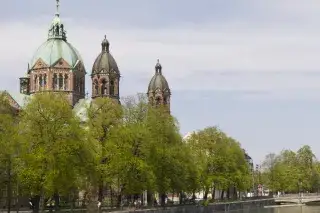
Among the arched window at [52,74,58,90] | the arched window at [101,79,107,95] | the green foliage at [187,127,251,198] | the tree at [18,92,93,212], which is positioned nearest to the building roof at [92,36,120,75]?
the arched window at [101,79,107,95]

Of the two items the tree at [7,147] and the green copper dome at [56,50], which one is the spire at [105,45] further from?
the tree at [7,147]

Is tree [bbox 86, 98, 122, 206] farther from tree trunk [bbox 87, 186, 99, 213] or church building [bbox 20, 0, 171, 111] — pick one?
church building [bbox 20, 0, 171, 111]

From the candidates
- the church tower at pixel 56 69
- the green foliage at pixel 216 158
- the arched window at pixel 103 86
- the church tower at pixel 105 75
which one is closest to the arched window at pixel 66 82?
the church tower at pixel 56 69

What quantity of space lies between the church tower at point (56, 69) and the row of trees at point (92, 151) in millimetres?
31273

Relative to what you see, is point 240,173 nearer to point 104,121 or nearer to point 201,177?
point 201,177

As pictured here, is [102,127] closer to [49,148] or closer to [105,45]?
[49,148]

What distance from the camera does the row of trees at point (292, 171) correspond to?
129750 mm

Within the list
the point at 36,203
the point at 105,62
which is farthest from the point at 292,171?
the point at 36,203

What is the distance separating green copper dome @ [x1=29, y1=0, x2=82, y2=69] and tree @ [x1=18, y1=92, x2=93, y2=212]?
170ft

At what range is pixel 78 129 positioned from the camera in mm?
54062

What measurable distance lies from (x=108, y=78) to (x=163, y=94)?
15.1 meters

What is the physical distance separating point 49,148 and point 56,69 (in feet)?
183

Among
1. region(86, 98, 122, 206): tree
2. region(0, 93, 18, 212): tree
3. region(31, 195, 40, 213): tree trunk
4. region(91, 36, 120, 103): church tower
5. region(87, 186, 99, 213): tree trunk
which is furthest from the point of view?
region(91, 36, 120, 103): church tower

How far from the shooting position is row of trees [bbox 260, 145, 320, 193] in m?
130
